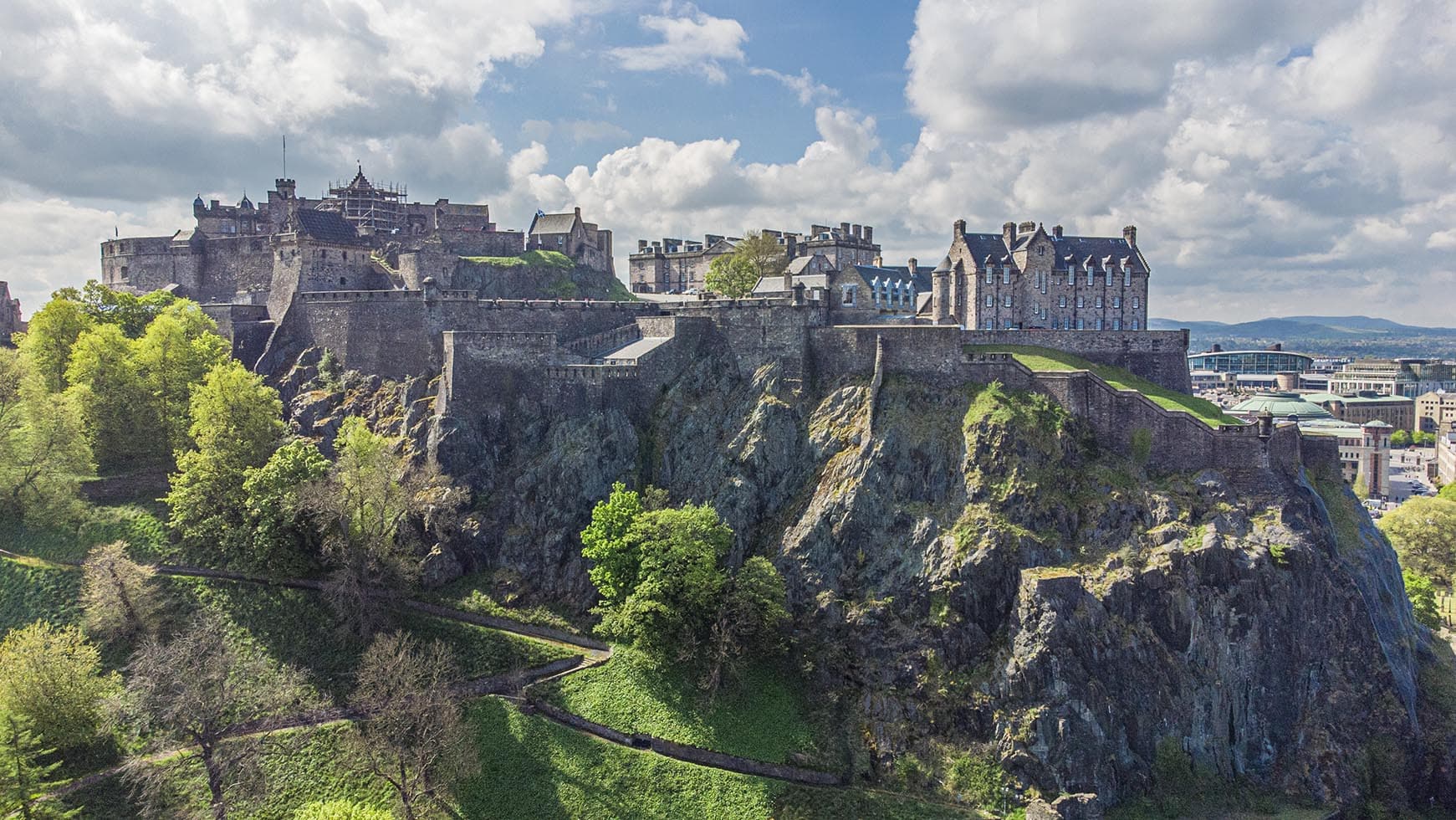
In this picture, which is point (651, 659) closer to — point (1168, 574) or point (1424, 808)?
point (1168, 574)

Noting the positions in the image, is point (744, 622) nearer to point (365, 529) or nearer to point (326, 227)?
point (365, 529)

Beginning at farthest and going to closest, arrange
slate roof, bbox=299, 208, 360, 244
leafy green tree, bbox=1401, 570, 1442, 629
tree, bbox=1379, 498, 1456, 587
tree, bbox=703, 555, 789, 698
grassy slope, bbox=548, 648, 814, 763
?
tree, bbox=1379, 498, 1456, 587 < slate roof, bbox=299, 208, 360, 244 < leafy green tree, bbox=1401, 570, 1442, 629 < tree, bbox=703, 555, 789, 698 < grassy slope, bbox=548, 648, 814, 763

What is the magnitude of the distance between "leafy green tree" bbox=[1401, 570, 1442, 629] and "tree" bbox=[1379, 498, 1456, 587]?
9.26 m

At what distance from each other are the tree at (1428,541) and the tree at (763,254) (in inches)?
2002

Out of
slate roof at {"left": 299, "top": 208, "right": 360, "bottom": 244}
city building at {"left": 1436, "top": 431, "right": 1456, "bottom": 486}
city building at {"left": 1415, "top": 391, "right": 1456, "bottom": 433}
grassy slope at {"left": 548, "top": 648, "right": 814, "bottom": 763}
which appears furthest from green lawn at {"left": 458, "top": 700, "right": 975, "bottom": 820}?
city building at {"left": 1415, "top": 391, "right": 1456, "bottom": 433}

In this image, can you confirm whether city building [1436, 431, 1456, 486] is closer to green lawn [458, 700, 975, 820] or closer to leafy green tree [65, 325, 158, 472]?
green lawn [458, 700, 975, 820]

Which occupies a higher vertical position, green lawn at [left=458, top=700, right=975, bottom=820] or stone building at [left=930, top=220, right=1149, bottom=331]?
stone building at [left=930, top=220, right=1149, bottom=331]

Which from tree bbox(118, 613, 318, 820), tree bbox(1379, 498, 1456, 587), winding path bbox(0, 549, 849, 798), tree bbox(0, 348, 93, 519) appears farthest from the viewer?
tree bbox(1379, 498, 1456, 587)

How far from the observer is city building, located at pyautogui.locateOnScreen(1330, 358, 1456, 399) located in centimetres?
16800

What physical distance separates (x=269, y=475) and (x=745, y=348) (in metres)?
25.7

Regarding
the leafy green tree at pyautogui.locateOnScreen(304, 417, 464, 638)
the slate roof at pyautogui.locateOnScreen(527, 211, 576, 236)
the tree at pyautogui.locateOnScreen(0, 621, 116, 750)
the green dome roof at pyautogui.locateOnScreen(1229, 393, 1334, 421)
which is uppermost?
the slate roof at pyautogui.locateOnScreen(527, 211, 576, 236)

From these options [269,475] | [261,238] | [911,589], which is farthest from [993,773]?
[261,238]

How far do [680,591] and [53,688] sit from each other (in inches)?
992

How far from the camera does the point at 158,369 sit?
184ft
